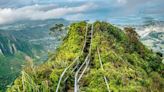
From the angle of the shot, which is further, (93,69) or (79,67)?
(79,67)

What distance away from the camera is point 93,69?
25188mm

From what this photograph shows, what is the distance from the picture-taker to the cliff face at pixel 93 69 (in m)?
21.1

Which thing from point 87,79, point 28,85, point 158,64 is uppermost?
point 28,85

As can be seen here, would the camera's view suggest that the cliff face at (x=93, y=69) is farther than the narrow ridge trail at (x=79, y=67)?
No

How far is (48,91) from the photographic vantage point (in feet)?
66.2

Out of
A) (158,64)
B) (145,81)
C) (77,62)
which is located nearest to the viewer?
(145,81)

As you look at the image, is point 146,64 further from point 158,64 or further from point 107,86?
point 107,86

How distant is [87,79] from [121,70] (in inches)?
97.3

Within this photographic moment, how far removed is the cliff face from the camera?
21.1 m

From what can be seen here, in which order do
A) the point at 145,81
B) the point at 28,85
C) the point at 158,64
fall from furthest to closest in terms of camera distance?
the point at 158,64 < the point at 145,81 < the point at 28,85

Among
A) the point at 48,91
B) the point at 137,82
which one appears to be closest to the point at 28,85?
the point at 48,91

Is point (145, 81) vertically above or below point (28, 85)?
below

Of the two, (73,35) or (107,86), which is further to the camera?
(73,35)

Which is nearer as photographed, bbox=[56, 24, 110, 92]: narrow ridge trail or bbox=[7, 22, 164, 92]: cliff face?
bbox=[7, 22, 164, 92]: cliff face
